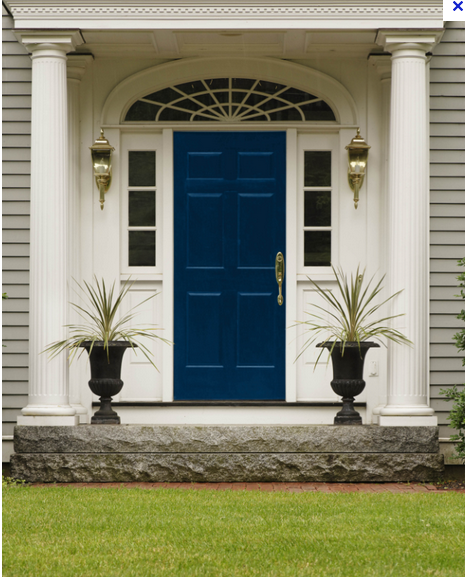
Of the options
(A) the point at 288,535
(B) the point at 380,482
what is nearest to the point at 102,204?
(B) the point at 380,482

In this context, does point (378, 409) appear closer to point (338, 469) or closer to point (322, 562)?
point (338, 469)

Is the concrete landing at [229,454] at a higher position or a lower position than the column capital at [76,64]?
lower

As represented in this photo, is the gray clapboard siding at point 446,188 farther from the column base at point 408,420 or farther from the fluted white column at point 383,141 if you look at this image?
the column base at point 408,420

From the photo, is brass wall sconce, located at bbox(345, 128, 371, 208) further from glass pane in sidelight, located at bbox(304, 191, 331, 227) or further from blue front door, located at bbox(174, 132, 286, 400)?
blue front door, located at bbox(174, 132, 286, 400)

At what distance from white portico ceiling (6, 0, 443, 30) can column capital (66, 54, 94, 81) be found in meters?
0.72

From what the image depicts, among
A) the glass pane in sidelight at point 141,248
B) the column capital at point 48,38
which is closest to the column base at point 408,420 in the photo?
the glass pane in sidelight at point 141,248

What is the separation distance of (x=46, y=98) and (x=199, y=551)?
3.74 m

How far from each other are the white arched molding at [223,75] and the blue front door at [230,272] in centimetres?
51

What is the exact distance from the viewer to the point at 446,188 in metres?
6.78

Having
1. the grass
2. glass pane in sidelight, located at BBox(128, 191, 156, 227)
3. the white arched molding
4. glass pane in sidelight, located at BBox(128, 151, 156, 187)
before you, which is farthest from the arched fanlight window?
the grass

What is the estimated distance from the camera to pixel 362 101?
7012mm

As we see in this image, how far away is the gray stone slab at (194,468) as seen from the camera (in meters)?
5.95

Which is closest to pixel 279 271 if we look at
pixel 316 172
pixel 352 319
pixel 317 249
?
pixel 317 249

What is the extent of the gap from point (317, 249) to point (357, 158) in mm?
846
